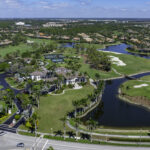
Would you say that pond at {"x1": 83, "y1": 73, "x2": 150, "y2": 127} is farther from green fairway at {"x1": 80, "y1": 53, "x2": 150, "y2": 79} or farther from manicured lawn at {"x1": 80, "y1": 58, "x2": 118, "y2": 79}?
green fairway at {"x1": 80, "y1": 53, "x2": 150, "y2": 79}

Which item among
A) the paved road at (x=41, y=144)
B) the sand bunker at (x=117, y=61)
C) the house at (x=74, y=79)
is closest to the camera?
the paved road at (x=41, y=144)

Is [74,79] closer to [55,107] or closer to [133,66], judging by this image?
[55,107]

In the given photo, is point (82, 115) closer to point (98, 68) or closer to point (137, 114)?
point (137, 114)

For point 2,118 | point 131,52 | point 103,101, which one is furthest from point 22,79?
point 131,52

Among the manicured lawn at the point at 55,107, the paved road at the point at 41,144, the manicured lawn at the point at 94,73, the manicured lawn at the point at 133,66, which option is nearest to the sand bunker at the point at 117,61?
the manicured lawn at the point at 133,66

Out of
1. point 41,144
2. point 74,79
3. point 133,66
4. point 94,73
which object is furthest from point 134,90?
point 41,144

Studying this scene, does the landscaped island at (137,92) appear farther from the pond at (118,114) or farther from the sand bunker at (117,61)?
the sand bunker at (117,61)

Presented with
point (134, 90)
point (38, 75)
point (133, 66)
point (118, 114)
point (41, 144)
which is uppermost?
point (133, 66)

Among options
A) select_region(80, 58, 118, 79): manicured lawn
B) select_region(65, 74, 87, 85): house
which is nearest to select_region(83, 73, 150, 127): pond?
select_region(65, 74, 87, 85): house
